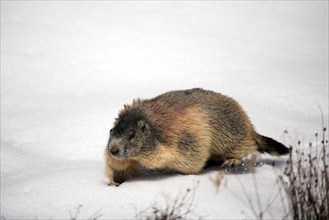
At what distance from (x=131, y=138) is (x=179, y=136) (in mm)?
638

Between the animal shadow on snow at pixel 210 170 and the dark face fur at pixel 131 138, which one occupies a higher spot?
the dark face fur at pixel 131 138

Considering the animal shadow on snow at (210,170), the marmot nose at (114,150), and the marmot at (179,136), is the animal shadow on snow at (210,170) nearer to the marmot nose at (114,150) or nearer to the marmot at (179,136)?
the marmot at (179,136)

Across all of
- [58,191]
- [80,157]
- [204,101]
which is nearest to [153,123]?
[204,101]

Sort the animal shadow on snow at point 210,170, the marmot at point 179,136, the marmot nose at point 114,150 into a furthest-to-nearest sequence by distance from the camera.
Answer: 1. the animal shadow on snow at point 210,170
2. the marmot at point 179,136
3. the marmot nose at point 114,150

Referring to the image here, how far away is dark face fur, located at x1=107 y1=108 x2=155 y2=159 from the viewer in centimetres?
597

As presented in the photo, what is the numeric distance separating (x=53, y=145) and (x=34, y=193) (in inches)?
102

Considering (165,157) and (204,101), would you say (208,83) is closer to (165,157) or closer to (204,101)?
(204,101)

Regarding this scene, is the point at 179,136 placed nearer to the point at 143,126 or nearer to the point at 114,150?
the point at 143,126

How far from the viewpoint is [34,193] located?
6.26 metres

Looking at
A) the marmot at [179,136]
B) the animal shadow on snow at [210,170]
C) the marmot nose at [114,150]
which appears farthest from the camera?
the animal shadow on snow at [210,170]

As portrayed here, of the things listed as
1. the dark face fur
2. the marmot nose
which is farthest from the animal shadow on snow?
the marmot nose

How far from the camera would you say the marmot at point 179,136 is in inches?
241

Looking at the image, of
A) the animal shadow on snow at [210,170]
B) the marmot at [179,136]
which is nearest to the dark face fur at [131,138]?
the marmot at [179,136]

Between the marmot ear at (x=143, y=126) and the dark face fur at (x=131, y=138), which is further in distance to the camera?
the marmot ear at (x=143, y=126)
